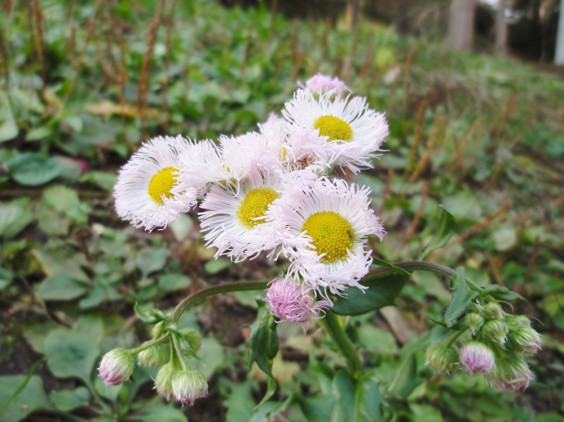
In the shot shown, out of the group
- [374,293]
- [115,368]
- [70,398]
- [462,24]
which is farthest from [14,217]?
[462,24]

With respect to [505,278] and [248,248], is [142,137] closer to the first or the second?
[248,248]

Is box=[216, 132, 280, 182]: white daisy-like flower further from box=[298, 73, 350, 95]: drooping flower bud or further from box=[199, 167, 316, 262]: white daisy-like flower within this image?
box=[298, 73, 350, 95]: drooping flower bud

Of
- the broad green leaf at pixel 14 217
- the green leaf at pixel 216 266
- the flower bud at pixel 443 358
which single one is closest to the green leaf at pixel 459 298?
the flower bud at pixel 443 358

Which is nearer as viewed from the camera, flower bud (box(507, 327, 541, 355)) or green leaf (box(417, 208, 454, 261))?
flower bud (box(507, 327, 541, 355))

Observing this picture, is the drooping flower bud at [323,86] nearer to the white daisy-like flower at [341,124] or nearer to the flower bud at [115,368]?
the white daisy-like flower at [341,124]

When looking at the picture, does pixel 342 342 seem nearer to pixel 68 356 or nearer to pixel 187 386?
pixel 187 386

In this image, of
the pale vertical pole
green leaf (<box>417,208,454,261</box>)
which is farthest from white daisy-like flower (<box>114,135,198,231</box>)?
the pale vertical pole

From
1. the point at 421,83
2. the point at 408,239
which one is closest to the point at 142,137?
the point at 408,239
